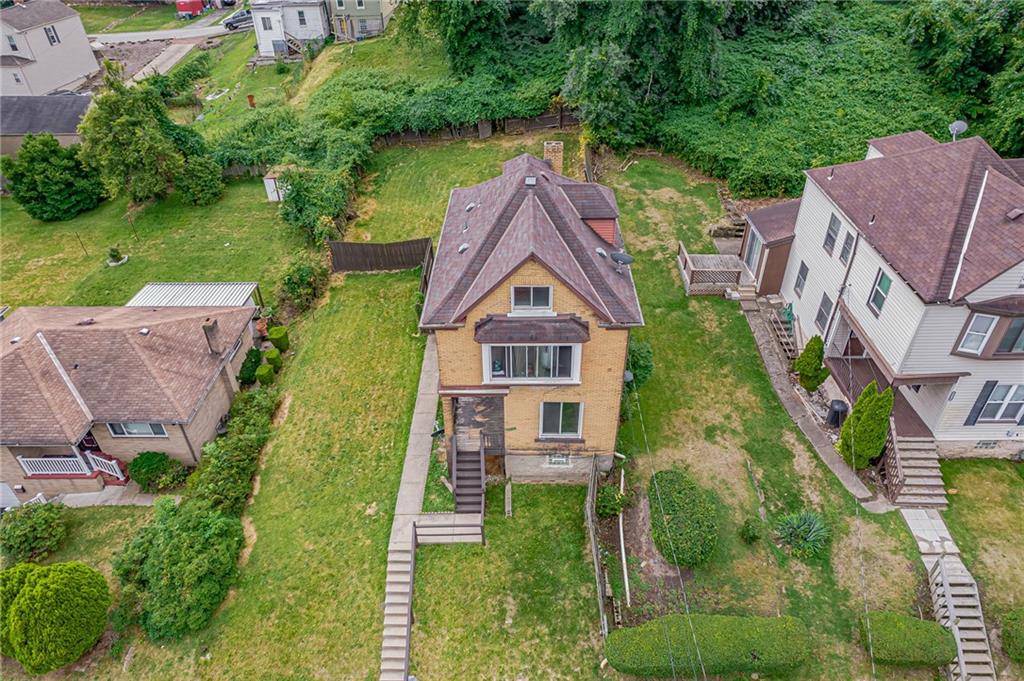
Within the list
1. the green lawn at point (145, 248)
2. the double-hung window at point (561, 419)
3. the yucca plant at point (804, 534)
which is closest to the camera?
the yucca plant at point (804, 534)

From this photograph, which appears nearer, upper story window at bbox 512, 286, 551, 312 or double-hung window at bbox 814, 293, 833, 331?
upper story window at bbox 512, 286, 551, 312

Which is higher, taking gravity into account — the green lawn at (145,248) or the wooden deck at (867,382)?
the wooden deck at (867,382)

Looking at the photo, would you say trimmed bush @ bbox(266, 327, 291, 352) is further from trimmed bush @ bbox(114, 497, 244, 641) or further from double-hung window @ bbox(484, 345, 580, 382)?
double-hung window @ bbox(484, 345, 580, 382)

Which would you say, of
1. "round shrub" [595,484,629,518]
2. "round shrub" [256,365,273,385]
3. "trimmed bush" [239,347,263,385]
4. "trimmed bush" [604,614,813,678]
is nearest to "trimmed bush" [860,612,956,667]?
"trimmed bush" [604,614,813,678]

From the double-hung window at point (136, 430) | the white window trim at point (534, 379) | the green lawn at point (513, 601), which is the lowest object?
the green lawn at point (513, 601)

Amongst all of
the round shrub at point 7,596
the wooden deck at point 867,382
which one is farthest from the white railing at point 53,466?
the wooden deck at point 867,382

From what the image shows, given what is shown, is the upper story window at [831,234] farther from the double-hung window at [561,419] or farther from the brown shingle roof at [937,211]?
the double-hung window at [561,419]

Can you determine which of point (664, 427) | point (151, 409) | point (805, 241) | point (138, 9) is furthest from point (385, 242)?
point (138, 9)
